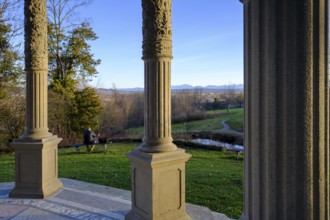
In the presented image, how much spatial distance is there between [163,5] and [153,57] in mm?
939

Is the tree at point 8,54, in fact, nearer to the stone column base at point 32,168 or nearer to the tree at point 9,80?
the tree at point 9,80

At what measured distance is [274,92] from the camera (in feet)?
7.07

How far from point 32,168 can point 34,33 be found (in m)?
3.28

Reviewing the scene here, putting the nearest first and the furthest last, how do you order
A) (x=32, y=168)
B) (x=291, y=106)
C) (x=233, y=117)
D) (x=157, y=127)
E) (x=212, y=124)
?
(x=291, y=106) → (x=157, y=127) → (x=32, y=168) → (x=212, y=124) → (x=233, y=117)

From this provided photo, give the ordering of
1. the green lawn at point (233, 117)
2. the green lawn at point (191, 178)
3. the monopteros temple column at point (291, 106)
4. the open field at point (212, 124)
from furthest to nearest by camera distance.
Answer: the green lawn at point (233, 117) < the open field at point (212, 124) < the green lawn at point (191, 178) < the monopteros temple column at point (291, 106)

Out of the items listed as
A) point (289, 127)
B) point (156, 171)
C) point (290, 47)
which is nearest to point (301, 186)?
point (289, 127)

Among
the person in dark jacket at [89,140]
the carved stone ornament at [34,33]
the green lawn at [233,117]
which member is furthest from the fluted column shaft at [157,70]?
the green lawn at [233,117]

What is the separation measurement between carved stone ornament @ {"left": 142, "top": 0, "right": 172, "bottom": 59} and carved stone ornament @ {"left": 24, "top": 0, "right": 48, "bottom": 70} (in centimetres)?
325

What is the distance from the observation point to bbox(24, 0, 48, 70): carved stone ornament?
283 inches

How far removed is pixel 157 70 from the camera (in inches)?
209

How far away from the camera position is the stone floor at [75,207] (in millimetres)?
6340

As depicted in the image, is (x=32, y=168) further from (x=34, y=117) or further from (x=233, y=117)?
(x=233, y=117)

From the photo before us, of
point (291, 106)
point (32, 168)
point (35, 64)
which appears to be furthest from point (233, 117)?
point (291, 106)

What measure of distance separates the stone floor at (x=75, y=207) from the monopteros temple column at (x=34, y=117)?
0.42 meters
